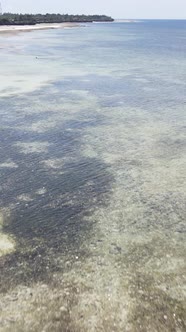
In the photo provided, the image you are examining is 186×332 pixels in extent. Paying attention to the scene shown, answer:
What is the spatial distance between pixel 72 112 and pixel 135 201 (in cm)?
1135

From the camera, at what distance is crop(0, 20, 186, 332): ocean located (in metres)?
7.96

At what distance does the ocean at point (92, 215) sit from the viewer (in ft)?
26.1

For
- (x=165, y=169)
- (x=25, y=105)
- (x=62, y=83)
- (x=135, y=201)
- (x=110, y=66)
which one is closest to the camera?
(x=135, y=201)

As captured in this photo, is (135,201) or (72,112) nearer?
(135,201)

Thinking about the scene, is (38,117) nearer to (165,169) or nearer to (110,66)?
(165,169)

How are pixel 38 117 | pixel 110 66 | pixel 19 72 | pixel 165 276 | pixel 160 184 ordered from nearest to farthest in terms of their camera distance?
pixel 165 276, pixel 160 184, pixel 38 117, pixel 19 72, pixel 110 66

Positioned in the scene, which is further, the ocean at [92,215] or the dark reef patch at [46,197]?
the dark reef patch at [46,197]

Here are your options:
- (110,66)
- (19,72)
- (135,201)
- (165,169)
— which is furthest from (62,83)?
(135,201)

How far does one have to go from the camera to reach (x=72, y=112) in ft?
74.3

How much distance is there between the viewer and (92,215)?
38.1 feet

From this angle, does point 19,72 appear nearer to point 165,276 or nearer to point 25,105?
point 25,105

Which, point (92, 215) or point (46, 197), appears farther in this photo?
point (46, 197)

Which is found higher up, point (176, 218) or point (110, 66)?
point (176, 218)

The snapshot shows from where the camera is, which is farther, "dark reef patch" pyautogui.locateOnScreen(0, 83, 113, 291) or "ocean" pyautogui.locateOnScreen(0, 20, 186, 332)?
"dark reef patch" pyautogui.locateOnScreen(0, 83, 113, 291)
